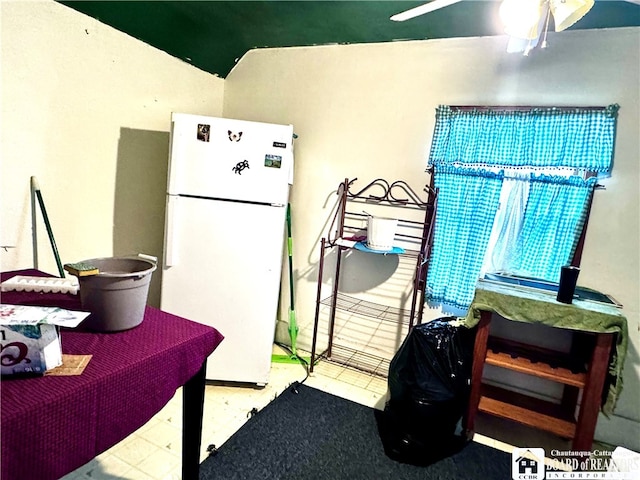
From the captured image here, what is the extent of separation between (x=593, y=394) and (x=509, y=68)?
177cm

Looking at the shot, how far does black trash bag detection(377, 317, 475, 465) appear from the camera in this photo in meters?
1.86

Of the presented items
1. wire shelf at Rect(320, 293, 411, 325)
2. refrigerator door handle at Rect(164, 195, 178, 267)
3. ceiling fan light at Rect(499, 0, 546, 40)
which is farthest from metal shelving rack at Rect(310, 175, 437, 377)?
ceiling fan light at Rect(499, 0, 546, 40)

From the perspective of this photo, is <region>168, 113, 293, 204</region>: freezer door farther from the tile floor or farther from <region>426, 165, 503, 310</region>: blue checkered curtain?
the tile floor

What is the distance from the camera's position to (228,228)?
2.22m

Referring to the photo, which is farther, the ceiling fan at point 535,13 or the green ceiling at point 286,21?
the green ceiling at point 286,21

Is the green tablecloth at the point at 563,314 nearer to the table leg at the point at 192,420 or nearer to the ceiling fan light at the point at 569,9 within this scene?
the ceiling fan light at the point at 569,9

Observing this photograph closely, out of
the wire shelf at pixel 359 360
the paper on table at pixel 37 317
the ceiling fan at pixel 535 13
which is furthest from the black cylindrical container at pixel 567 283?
the paper on table at pixel 37 317

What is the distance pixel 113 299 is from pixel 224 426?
1.23m

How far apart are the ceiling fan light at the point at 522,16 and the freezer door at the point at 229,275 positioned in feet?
4.64

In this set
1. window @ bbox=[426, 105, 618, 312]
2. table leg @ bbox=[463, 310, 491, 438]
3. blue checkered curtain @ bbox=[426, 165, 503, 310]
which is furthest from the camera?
blue checkered curtain @ bbox=[426, 165, 503, 310]

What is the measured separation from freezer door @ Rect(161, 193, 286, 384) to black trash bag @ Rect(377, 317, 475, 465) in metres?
0.85

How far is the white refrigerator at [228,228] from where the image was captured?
84.7 inches

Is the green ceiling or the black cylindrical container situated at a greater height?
the green ceiling

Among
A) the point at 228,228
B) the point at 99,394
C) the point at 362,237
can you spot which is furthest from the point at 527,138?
the point at 99,394
